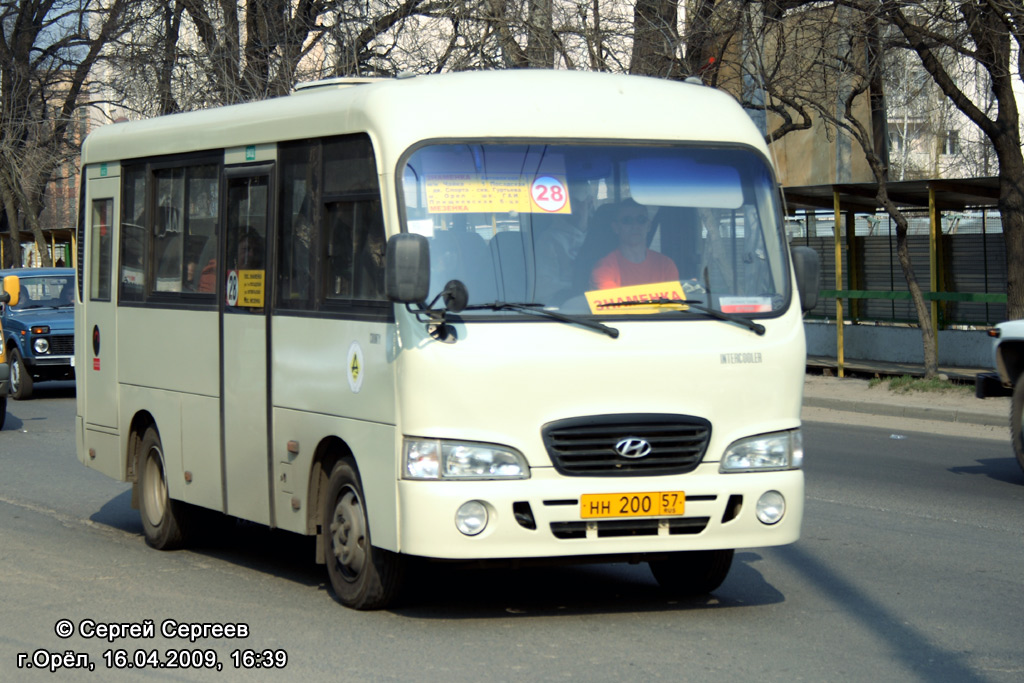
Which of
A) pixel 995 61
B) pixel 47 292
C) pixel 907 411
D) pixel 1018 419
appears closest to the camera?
pixel 1018 419

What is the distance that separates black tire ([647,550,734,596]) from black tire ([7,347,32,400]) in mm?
16695

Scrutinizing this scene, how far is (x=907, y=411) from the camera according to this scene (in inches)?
725

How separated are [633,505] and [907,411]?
12.5m

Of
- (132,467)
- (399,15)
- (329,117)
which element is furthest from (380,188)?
(399,15)

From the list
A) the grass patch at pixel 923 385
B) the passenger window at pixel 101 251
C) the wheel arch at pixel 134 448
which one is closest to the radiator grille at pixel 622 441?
the wheel arch at pixel 134 448

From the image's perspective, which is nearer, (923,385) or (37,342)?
(923,385)

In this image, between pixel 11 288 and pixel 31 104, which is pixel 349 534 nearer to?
pixel 11 288

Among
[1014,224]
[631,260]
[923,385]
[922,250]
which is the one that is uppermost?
[1014,224]

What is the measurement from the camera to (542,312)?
6.71 m

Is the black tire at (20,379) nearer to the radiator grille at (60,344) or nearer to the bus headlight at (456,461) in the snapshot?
the radiator grille at (60,344)

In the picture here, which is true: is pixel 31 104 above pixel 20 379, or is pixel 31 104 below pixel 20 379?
above

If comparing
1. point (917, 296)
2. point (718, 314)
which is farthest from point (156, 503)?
point (917, 296)

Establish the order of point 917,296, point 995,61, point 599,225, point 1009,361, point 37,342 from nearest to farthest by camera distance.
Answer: point 599,225 → point 1009,361 → point 995,61 → point 917,296 → point 37,342

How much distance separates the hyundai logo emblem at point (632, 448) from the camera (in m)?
6.69
